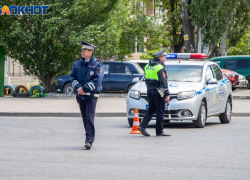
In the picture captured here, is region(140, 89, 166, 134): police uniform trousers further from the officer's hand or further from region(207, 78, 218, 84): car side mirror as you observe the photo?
region(207, 78, 218, 84): car side mirror

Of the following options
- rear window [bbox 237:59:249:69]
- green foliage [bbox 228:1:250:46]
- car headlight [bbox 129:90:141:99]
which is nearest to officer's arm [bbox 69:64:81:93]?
car headlight [bbox 129:90:141:99]

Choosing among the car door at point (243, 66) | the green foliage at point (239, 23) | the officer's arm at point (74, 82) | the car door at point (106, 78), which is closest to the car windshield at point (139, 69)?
the car door at point (106, 78)

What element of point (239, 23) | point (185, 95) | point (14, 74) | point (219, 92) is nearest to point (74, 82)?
point (185, 95)

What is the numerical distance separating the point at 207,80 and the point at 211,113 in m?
0.83

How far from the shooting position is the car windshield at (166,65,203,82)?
12.8 m

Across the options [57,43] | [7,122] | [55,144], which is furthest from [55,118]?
[57,43]

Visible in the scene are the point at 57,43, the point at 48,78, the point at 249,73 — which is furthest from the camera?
the point at 249,73

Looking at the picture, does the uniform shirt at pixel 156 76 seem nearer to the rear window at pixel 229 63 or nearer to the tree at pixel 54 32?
the tree at pixel 54 32

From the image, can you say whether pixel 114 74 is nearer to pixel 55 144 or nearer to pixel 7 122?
pixel 7 122

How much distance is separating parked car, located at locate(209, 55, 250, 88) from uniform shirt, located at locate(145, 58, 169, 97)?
20.3 meters

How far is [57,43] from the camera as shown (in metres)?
24.1

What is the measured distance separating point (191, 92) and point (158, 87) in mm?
1896

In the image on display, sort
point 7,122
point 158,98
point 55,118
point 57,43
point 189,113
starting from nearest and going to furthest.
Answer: point 158,98
point 189,113
point 7,122
point 55,118
point 57,43

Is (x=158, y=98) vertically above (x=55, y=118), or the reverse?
(x=158, y=98)
